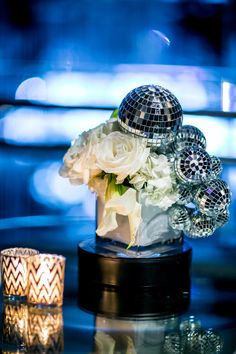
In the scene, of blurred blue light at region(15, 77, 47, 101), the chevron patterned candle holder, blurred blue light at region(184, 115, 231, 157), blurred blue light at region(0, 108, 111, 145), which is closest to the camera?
the chevron patterned candle holder

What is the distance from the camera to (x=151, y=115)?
5.66 feet

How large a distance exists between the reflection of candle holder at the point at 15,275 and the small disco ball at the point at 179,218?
300 millimetres

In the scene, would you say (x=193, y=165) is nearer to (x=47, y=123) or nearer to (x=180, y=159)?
(x=180, y=159)

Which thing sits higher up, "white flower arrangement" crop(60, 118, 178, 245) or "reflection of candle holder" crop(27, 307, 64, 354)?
"white flower arrangement" crop(60, 118, 178, 245)

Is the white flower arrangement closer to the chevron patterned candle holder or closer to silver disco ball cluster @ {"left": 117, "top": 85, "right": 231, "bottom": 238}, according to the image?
silver disco ball cluster @ {"left": 117, "top": 85, "right": 231, "bottom": 238}

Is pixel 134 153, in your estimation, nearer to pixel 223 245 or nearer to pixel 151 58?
pixel 223 245

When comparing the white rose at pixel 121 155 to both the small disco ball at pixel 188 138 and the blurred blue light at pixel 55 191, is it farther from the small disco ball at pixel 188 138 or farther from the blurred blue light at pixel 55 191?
the blurred blue light at pixel 55 191

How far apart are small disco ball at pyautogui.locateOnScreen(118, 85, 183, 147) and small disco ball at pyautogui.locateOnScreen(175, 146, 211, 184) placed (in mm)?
53

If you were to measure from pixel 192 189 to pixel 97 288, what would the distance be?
9.9 inches

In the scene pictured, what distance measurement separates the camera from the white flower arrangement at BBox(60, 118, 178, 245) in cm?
164

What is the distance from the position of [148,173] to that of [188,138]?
16 centimetres

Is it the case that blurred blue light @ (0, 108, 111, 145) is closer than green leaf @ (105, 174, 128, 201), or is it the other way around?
green leaf @ (105, 174, 128, 201)

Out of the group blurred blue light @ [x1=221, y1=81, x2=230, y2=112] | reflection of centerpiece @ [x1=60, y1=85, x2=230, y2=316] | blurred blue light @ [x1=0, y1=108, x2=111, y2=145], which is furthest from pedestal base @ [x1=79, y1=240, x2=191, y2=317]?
blurred blue light @ [x1=221, y1=81, x2=230, y2=112]

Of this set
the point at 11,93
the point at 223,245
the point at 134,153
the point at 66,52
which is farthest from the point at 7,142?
the point at 134,153
